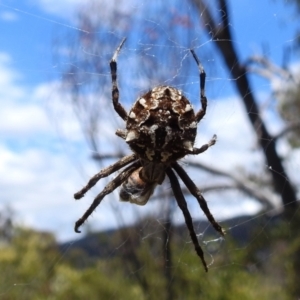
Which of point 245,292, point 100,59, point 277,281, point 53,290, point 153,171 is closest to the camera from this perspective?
point 153,171

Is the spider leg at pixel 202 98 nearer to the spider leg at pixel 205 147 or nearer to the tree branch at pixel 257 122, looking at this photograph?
the spider leg at pixel 205 147

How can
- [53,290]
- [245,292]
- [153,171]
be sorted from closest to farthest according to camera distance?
1. [153,171]
2. [245,292]
3. [53,290]

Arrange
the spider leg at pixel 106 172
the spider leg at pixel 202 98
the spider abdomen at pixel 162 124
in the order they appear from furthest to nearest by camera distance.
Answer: the spider leg at pixel 106 172 < the spider leg at pixel 202 98 < the spider abdomen at pixel 162 124

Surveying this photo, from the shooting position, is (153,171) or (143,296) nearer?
(153,171)

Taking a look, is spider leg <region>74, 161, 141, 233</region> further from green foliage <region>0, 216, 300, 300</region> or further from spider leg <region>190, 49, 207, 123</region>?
green foliage <region>0, 216, 300, 300</region>

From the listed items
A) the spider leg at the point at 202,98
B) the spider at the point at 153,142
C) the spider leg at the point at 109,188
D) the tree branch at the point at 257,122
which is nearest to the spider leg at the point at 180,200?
the spider at the point at 153,142

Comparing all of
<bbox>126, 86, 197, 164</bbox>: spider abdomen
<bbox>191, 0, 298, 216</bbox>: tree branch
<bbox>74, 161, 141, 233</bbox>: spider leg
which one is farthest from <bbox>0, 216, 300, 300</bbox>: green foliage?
<bbox>126, 86, 197, 164</bbox>: spider abdomen

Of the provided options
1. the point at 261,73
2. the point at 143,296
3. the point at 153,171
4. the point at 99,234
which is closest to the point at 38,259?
the point at 99,234

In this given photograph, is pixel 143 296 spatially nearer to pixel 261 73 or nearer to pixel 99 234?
pixel 99 234

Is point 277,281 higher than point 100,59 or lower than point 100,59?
lower
